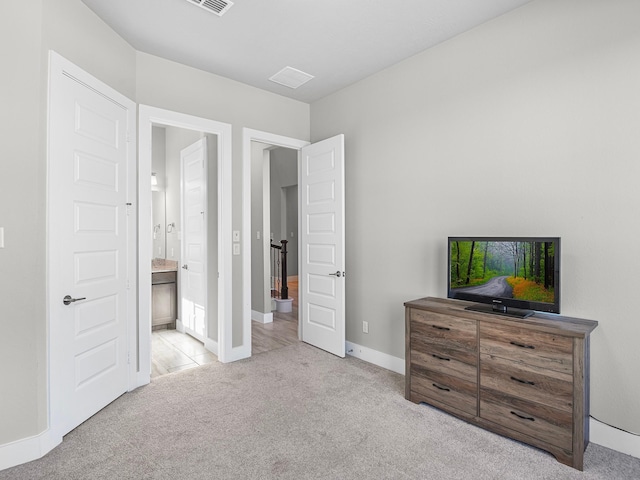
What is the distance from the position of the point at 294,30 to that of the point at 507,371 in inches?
113

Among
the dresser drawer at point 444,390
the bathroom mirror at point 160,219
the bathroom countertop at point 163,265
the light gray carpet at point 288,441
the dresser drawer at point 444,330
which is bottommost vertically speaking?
the light gray carpet at point 288,441

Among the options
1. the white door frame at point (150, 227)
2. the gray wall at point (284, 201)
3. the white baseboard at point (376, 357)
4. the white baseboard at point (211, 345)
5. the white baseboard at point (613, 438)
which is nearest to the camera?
the white baseboard at point (613, 438)

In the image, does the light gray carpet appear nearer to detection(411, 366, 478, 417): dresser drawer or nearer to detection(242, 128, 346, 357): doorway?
detection(411, 366, 478, 417): dresser drawer

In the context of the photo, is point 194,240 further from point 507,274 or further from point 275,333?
point 507,274

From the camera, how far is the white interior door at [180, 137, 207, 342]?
403 centimetres

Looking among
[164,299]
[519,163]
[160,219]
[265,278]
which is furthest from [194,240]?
[519,163]

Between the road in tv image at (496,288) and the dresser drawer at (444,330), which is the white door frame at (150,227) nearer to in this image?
the dresser drawer at (444,330)

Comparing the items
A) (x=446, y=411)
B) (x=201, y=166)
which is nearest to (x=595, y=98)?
(x=446, y=411)

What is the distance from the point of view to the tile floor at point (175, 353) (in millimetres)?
3469

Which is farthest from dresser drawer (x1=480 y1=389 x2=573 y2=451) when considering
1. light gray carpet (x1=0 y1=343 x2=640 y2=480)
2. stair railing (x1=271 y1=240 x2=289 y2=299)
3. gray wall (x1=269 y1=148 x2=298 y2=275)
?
gray wall (x1=269 y1=148 x2=298 y2=275)

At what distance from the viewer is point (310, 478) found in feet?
6.09

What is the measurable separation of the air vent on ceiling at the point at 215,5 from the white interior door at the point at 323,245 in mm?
1559

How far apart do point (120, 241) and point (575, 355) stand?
10.4 ft

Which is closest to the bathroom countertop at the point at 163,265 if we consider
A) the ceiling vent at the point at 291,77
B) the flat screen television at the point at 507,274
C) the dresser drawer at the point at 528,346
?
the ceiling vent at the point at 291,77
